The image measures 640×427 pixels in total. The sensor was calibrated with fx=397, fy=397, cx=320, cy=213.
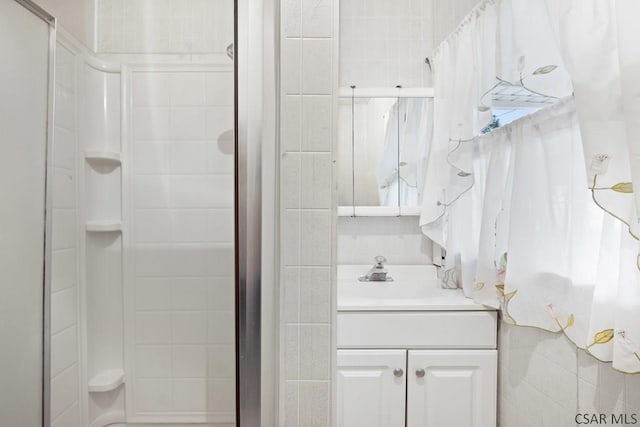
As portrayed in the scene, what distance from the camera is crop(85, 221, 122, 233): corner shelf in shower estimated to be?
2.70 ft

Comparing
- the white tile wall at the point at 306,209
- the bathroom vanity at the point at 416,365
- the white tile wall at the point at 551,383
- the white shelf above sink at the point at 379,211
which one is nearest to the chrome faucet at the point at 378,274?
the white shelf above sink at the point at 379,211

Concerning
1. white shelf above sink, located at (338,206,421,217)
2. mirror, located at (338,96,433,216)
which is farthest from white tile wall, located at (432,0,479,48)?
white shelf above sink, located at (338,206,421,217)

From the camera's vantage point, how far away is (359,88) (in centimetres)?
196

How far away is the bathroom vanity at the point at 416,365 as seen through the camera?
1476 millimetres

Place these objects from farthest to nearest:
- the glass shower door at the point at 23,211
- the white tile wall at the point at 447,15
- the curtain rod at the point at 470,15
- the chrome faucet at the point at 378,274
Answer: the chrome faucet at the point at 378,274 → the white tile wall at the point at 447,15 → the curtain rod at the point at 470,15 → the glass shower door at the point at 23,211

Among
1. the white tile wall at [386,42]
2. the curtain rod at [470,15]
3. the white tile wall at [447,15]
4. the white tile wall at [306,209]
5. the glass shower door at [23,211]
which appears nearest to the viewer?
the glass shower door at [23,211]

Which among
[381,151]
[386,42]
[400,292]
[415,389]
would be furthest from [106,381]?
[386,42]

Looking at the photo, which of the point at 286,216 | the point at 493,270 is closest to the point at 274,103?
the point at 286,216

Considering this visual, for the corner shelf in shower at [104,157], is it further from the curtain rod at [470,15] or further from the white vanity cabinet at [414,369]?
the curtain rod at [470,15]

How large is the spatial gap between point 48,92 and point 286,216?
0.55 metres

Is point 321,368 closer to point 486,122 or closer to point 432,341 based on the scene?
point 432,341

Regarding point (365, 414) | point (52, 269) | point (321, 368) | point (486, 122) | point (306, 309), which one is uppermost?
point (486, 122)

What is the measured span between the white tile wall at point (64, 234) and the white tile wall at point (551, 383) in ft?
4.19

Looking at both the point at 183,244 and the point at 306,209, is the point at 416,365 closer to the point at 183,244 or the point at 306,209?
the point at 306,209
